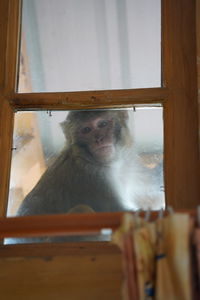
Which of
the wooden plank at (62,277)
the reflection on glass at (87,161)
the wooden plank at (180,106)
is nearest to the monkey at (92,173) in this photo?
the reflection on glass at (87,161)

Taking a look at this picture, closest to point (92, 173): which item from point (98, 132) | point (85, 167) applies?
point (85, 167)

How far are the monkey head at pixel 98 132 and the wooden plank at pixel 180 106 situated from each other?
162 mm

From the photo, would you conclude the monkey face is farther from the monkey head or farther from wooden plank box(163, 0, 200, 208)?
wooden plank box(163, 0, 200, 208)

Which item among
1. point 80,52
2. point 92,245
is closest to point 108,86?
point 80,52

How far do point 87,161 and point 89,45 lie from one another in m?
0.44

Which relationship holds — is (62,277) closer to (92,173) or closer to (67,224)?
(67,224)

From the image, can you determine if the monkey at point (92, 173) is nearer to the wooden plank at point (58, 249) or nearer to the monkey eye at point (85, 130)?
the monkey eye at point (85, 130)

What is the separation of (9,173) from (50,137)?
0.19 metres

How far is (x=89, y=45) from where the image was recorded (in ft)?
5.00

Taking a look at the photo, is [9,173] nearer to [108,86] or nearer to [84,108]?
[84,108]

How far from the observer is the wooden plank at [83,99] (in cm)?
141

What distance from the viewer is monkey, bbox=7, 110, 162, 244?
51.7 inches

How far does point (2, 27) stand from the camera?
1.50 meters

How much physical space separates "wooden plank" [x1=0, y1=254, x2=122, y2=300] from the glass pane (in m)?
0.62
